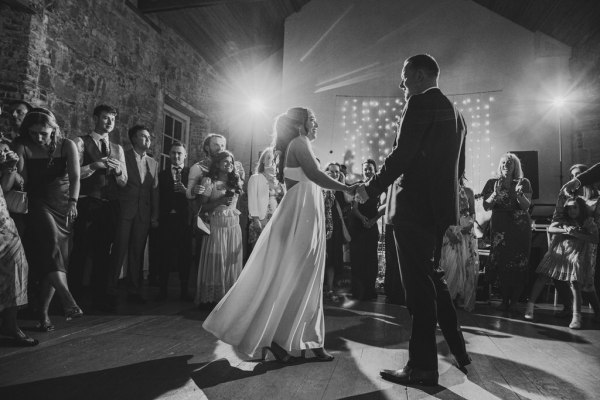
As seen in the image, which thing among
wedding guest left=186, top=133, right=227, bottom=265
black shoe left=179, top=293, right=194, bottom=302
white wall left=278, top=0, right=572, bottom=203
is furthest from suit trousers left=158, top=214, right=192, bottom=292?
white wall left=278, top=0, right=572, bottom=203

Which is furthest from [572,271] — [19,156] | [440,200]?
[19,156]

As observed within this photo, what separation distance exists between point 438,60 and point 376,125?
1908mm

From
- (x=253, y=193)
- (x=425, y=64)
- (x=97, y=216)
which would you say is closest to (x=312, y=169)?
(x=425, y=64)

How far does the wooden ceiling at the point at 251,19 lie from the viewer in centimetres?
662

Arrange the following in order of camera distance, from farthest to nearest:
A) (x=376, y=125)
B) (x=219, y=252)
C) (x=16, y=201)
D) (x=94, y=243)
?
(x=376, y=125) → (x=219, y=252) → (x=94, y=243) → (x=16, y=201)

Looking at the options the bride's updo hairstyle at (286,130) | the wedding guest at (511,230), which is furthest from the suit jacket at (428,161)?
the wedding guest at (511,230)

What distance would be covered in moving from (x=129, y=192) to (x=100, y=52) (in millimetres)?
2264

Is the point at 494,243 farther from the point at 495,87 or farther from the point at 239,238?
the point at 495,87

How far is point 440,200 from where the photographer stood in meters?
1.89

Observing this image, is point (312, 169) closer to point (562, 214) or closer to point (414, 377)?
point (414, 377)

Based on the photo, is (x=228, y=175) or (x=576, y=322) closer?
(x=576, y=322)

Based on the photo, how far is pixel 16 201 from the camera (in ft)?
8.40

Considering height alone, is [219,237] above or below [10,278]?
above

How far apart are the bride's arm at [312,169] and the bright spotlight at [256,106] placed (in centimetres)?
740
